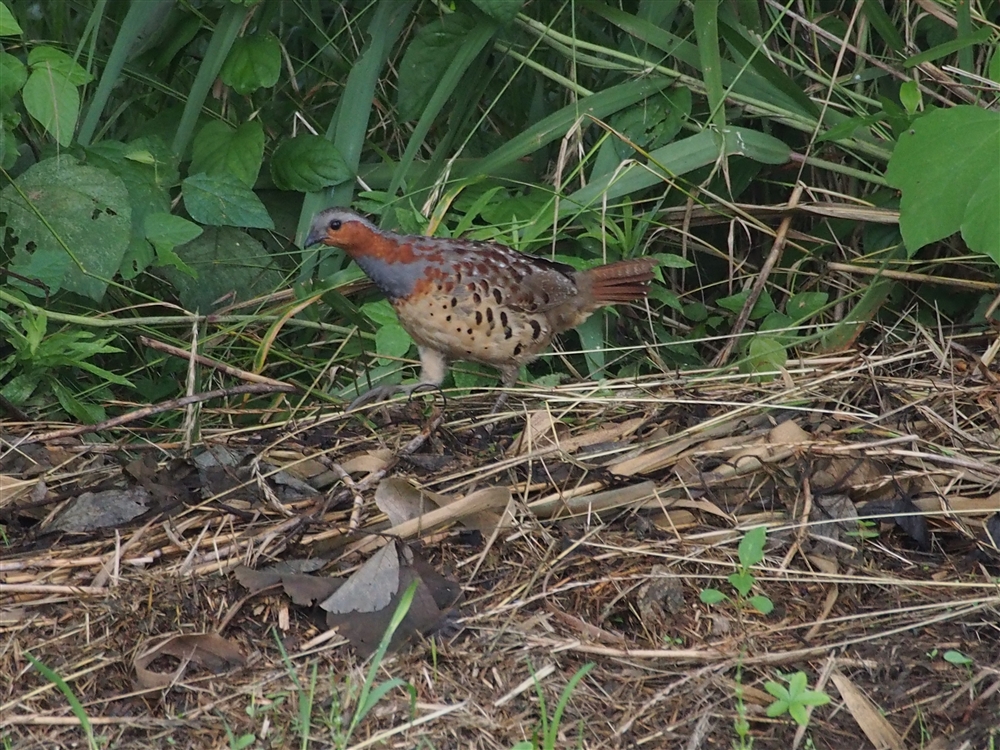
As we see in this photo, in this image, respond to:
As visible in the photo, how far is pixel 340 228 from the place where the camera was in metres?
4.22

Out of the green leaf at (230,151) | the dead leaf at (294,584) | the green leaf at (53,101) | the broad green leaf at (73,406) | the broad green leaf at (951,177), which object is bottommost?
the broad green leaf at (73,406)

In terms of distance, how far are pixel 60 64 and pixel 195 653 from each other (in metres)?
2.27

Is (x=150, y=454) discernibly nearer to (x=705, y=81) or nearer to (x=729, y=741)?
(x=729, y=741)

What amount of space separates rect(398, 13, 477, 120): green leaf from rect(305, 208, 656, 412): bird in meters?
0.67

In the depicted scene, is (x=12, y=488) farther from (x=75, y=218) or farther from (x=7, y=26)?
(x=7, y=26)

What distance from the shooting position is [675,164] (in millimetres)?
4480

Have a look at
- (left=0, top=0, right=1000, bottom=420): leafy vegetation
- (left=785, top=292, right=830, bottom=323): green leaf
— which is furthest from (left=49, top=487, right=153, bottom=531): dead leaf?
(left=785, top=292, right=830, bottom=323): green leaf

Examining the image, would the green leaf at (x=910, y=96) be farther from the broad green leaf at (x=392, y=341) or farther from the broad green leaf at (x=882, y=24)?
the broad green leaf at (x=392, y=341)

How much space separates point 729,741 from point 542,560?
0.71m

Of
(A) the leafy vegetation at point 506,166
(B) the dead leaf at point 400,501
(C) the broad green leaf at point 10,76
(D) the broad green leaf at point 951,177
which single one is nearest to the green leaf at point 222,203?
(A) the leafy vegetation at point 506,166

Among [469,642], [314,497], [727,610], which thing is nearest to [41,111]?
[314,497]

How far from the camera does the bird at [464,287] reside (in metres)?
4.17

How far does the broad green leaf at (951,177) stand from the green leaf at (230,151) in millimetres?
2264

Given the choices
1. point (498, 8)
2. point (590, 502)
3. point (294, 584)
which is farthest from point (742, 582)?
point (498, 8)
